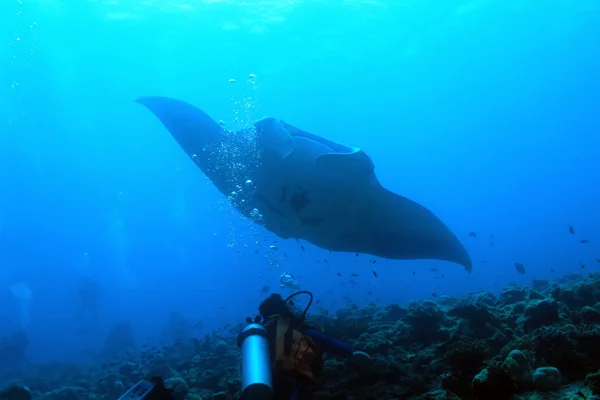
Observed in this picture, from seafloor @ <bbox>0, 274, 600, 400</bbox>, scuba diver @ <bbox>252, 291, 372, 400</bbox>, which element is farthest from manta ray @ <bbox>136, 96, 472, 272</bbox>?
scuba diver @ <bbox>252, 291, 372, 400</bbox>

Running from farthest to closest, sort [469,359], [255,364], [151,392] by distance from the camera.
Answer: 1. [469,359]
2. [255,364]
3. [151,392]

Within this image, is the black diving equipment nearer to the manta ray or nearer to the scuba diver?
the scuba diver

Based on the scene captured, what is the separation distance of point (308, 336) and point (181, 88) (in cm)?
3779

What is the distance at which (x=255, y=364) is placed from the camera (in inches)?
160

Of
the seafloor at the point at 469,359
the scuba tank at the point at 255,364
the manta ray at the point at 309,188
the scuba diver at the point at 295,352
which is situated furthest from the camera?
the manta ray at the point at 309,188

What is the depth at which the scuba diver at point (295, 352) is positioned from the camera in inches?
171

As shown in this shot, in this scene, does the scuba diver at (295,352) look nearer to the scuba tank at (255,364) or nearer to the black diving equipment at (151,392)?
the scuba tank at (255,364)

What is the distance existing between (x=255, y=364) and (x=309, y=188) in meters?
4.40

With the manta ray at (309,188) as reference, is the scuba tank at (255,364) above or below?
below

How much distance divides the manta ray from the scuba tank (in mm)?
3734

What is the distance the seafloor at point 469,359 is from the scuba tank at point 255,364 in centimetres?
96

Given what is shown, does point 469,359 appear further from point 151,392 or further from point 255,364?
point 151,392

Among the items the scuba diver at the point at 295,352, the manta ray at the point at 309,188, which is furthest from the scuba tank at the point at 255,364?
the manta ray at the point at 309,188

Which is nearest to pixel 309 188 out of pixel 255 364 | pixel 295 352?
pixel 295 352
